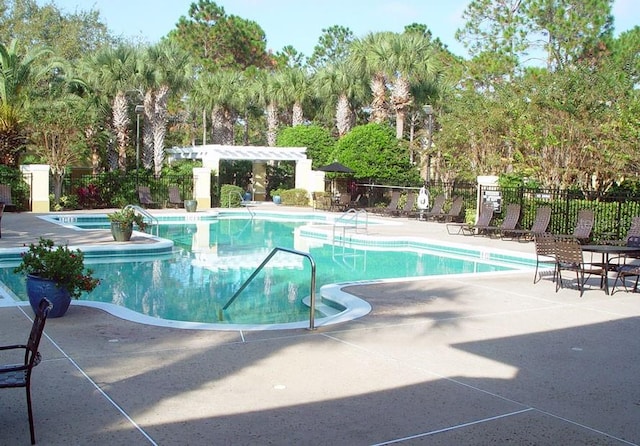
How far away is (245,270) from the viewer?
13.9 meters

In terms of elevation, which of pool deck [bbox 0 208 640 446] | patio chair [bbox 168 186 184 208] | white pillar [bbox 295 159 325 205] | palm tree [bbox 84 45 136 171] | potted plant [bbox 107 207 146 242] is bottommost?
pool deck [bbox 0 208 640 446]

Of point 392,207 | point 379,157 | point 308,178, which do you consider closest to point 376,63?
point 379,157

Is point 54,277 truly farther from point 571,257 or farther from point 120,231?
point 120,231

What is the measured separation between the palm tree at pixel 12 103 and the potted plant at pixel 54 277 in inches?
711

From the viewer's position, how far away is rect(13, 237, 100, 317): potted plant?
25.3 feet

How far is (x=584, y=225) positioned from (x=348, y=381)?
13080 millimetres

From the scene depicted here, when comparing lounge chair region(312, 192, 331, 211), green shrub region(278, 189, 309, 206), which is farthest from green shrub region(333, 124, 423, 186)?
green shrub region(278, 189, 309, 206)

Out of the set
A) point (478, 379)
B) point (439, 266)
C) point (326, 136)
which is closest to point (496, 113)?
point (439, 266)

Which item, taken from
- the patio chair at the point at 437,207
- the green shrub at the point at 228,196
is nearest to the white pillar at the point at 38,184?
the green shrub at the point at 228,196

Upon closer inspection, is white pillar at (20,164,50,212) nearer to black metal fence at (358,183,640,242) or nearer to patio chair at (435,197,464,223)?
patio chair at (435,197,464,223)

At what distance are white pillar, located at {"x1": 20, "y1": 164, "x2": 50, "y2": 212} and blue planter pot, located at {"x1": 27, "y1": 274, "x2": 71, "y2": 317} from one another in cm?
1738

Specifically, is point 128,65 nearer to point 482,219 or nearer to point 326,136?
point 326,136

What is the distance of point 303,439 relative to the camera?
438 cm

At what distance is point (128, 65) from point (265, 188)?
9762mm
